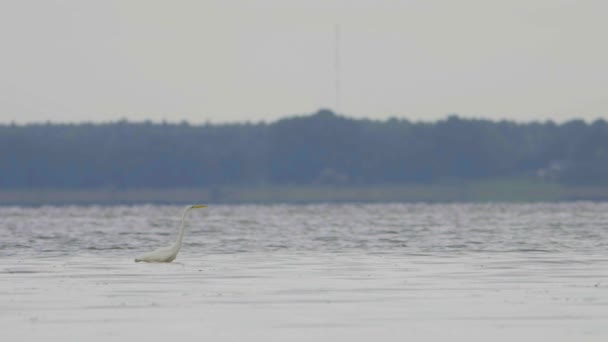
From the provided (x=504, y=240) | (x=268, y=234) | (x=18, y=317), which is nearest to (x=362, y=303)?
(x=18, y=317)

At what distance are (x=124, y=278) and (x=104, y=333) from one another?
42.3ft

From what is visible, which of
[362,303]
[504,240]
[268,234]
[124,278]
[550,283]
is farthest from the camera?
[268,234]

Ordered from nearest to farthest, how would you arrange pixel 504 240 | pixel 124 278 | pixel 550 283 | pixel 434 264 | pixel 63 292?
pixel 63 292, pixel 550 283, pixel 124 278, pixel 434 264, pixel 504 240

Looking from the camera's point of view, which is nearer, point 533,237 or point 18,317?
point 18,317

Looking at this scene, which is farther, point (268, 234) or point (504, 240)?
point (268, 234)

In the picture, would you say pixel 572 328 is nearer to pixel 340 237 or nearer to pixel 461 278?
pixel 461 278

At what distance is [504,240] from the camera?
61.5m

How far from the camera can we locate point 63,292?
103 feet

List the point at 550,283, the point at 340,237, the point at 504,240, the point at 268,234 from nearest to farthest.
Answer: the point at 550,283
the point at 504,240
the point at 340,237
the point at 268,234

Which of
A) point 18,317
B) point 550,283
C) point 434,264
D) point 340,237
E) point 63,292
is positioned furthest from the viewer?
point 340,237

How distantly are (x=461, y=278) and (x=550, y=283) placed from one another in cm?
256

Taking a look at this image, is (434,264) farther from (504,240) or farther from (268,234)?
(268,234)

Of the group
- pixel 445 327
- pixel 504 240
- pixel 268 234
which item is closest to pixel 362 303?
pixel 445 327

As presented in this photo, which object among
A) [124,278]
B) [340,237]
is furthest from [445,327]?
[340,237]
